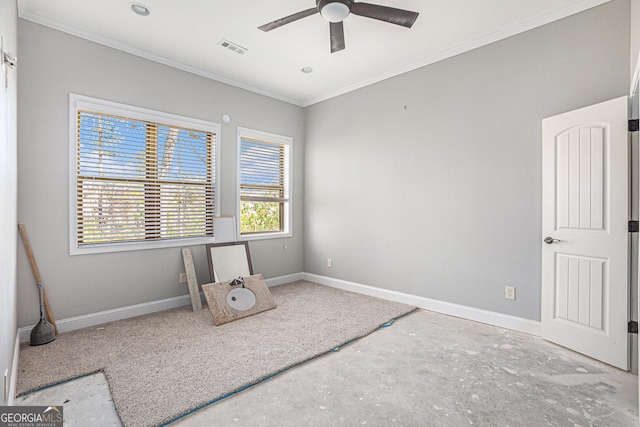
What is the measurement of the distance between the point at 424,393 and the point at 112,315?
305cm

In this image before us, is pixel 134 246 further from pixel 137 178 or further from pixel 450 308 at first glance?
pixel 450 308

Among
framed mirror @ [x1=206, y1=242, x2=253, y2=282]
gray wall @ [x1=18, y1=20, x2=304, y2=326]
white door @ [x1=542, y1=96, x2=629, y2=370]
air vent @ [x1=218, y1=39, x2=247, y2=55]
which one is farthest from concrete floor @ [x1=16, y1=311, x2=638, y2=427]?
air vent @ [x1=218, y1=39, x2=247, y2=55]

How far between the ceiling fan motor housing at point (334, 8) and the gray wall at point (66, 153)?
82.9 inches

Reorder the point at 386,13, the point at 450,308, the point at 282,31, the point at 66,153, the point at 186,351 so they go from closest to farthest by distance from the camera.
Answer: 1. the point at 386,13
2. the point at 186,351
3. the point at 66,153
4. the point at 282,31
5. the point at 450,308

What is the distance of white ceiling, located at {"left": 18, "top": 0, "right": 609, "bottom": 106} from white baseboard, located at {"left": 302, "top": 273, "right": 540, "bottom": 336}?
272 cm

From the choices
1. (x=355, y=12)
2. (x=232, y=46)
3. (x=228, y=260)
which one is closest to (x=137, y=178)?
(x=228, y=260)

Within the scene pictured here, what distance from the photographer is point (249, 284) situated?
368cm

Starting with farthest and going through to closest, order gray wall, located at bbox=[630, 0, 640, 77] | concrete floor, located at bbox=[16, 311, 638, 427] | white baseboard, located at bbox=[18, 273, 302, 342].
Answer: white baseboard, located at bbox=[18, 273, 302, 342], gray wall, located at bbox=[630, 0, 640, 77], concrete floor, located at bbox=[16, 311, 638, 427]

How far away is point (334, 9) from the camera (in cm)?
245

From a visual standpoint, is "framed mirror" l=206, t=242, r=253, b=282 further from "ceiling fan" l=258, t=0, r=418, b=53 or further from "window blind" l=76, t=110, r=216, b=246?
"ceiling fan" l=258, t=0, r=418, b=53

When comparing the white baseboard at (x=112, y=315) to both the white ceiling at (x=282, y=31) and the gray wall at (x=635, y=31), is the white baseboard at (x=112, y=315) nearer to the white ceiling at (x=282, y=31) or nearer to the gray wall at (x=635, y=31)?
the white ceiling at (x=282, y=31)

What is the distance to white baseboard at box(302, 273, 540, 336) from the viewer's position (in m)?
Answer: 2.99

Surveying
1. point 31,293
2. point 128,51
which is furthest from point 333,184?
point 31,293

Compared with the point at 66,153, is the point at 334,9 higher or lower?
higher
